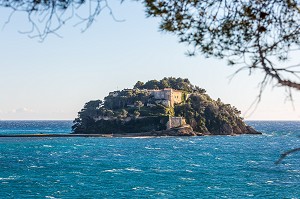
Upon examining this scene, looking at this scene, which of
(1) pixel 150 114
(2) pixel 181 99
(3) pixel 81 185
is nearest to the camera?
(3) pixel 81 185

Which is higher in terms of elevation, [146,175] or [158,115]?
[158,115]

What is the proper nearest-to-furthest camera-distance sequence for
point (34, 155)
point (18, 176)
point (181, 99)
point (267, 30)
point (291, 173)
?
point (267, 30) < point (18, 176) < point (291, 173) < point (34, 155) < point (181, 99)

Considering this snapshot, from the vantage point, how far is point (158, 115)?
145 meters

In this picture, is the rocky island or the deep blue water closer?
the deep blue water

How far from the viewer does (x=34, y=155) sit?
8344 centimetres

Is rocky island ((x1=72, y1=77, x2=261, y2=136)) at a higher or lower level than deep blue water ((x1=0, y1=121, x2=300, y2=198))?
higher

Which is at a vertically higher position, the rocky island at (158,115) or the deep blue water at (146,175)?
the rocky island at (158,115)

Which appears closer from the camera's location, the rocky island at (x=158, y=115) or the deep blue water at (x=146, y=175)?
the deep blue water at (x=146, y=175)

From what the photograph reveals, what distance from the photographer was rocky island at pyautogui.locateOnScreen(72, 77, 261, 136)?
145 metres

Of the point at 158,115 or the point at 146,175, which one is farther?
the point at 158,115

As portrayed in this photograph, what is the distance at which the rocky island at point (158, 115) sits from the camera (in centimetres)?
14525

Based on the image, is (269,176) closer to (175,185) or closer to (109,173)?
(175,185)

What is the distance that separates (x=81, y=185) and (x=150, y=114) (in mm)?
97777

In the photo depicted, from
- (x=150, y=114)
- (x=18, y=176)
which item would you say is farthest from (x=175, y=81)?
(x=18, y=176)
